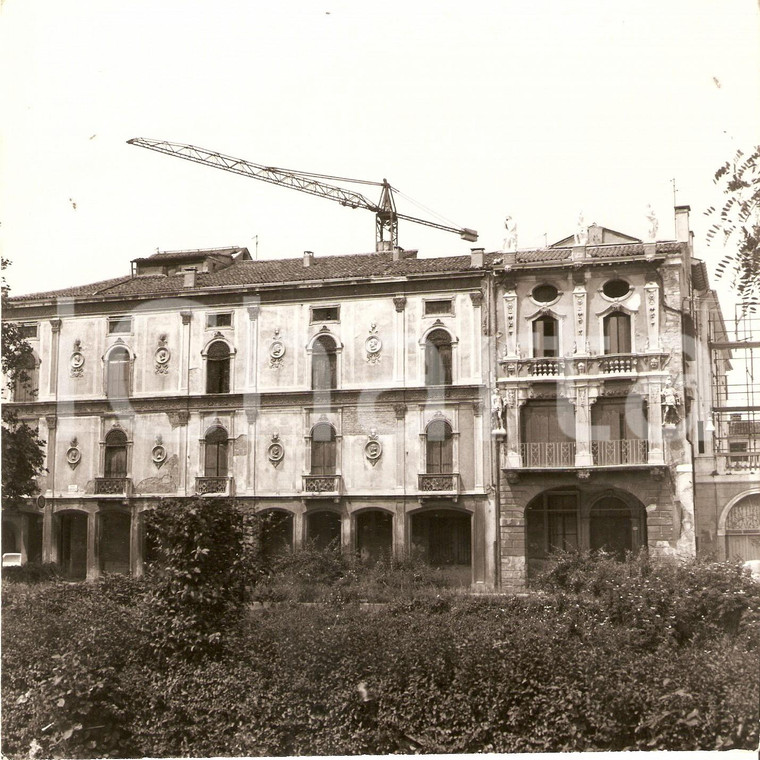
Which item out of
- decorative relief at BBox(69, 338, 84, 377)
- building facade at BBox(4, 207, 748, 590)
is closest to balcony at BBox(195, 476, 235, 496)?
building facade at BBox(4, 207, 748, 590)

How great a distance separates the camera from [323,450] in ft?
46.0

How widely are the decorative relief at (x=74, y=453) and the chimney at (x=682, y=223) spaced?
926cm

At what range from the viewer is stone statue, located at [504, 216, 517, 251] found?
1291 centimetres

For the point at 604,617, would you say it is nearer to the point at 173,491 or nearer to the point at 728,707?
the point at 728,707

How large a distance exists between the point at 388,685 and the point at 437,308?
7072 millimetres

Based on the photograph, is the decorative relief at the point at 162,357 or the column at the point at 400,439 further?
the column at the point at 400,439

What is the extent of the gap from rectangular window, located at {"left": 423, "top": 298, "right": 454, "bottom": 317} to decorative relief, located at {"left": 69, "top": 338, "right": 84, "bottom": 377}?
17.5 ft

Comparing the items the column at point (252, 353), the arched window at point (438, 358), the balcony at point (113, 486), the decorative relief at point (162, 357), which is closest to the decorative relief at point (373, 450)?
the arched window at point (438, 358)

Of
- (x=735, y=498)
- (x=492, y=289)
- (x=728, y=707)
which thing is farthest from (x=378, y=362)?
(x=728, y=707)

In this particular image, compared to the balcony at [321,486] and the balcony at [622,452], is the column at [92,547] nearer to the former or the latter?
the balcony at [321,486]

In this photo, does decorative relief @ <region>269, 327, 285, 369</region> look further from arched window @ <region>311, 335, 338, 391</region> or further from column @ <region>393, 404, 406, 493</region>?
column @ <region>393, 404, 406, 493</region>

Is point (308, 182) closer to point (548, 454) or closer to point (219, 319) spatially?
point (219, 319)

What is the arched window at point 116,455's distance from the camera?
1370cm

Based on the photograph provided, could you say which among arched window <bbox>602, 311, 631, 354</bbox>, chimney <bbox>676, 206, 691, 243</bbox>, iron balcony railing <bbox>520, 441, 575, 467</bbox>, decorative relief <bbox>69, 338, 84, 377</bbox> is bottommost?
iron balcony railing <bbox>520, 441, 575, 467</bbox>
